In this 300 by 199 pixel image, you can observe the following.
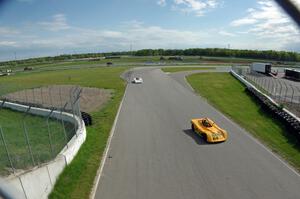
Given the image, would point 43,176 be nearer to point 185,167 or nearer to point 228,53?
point 185,167

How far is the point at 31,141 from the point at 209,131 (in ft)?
31.6

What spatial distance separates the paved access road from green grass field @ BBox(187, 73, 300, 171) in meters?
0.87

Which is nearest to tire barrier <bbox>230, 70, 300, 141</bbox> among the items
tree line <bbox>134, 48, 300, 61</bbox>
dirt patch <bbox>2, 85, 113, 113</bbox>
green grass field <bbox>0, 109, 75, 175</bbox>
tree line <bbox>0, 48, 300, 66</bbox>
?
green grass field <bbox>0, 109, 75, 175</bbox>

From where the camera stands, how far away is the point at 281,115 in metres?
21.9

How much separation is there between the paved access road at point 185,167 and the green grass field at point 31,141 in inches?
101

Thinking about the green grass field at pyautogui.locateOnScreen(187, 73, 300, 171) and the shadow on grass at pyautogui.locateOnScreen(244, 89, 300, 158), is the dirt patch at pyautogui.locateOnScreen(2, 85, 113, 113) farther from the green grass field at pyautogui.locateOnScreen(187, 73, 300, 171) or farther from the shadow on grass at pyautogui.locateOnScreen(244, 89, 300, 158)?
the shadow on grass at pyautogui.locateOnScreen(244, 89, 300, 158)

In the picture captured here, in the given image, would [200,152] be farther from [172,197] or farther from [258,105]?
[258,105]

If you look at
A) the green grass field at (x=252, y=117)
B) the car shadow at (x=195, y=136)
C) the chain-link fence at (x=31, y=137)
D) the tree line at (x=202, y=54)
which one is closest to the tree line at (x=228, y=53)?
the tree line at (x=202, y=54)

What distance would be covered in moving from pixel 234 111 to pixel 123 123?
9.65 metres

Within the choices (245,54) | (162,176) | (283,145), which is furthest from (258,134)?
(245,54)

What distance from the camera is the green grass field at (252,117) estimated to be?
16.4 meters

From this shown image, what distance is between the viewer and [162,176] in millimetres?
12641

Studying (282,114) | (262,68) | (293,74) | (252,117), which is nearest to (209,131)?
(252,117)

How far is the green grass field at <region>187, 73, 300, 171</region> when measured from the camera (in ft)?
53.9
